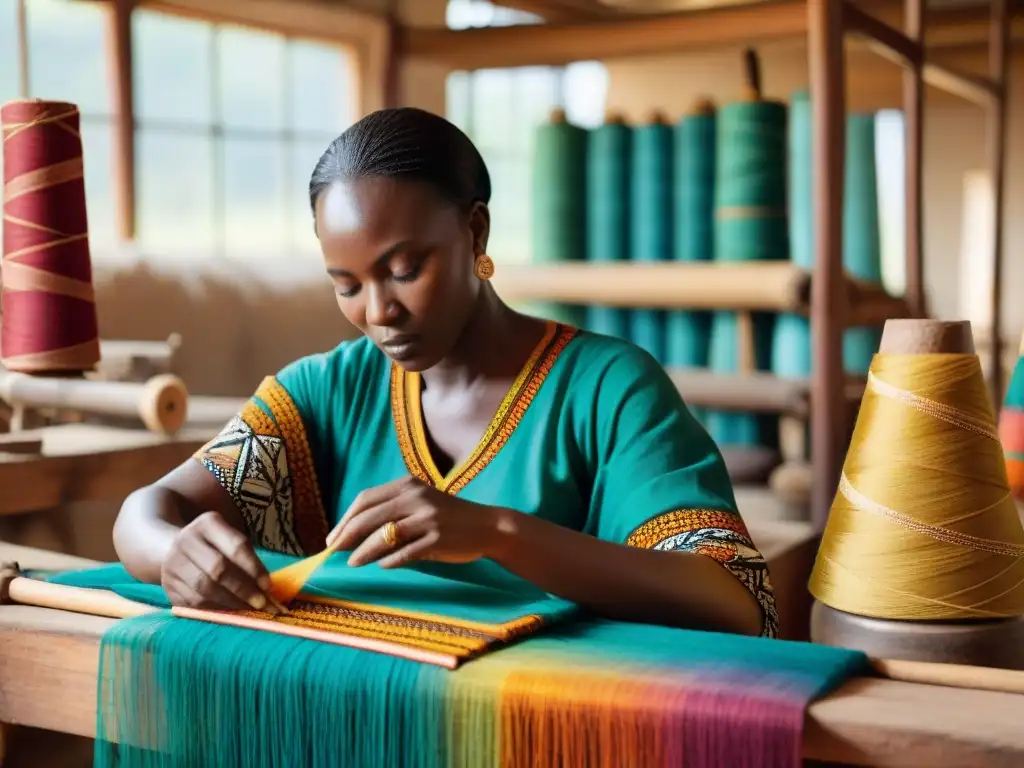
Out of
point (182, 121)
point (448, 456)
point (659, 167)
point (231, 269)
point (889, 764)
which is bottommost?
point (889, 764)

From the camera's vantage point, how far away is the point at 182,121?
463 centimetres

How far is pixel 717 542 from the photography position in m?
1.10

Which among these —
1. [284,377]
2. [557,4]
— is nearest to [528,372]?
[284,377]

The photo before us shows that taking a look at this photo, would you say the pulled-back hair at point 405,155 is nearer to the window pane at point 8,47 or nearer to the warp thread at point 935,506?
the warp thread at point 935,506

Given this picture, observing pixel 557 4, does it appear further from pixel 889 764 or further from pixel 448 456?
pixel 889 764

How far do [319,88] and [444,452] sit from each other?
406 cm

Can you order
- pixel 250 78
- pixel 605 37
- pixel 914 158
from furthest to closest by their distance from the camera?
pixel 250 78 < pixel 914 158 < pixel 605 37

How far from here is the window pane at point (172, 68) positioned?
4.37 meters

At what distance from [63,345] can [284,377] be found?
2.00 feet

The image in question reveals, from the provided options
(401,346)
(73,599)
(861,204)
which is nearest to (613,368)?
(401,346)

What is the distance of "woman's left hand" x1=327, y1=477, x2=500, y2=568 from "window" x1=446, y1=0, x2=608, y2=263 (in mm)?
5342

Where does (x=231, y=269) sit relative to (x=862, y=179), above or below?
below

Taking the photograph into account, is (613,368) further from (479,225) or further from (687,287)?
(687,287)

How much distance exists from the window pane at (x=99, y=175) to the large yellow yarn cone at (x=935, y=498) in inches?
139
